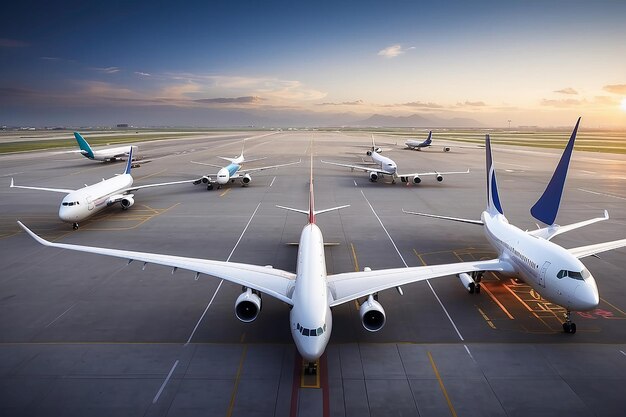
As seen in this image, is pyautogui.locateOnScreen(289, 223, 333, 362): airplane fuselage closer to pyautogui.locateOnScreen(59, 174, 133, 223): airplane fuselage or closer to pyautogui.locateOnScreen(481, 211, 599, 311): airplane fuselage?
pyautogui.locateOnScreen(481, 211, 599, 311): airplane fuselage

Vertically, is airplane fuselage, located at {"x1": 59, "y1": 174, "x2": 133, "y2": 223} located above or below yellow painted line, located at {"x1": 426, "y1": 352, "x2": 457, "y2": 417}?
above

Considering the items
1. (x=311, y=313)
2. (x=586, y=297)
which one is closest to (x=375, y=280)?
(x=311, y=313)

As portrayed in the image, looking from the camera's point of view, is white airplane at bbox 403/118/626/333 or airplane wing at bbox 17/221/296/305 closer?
white airplane at bbox 403/118/626/333

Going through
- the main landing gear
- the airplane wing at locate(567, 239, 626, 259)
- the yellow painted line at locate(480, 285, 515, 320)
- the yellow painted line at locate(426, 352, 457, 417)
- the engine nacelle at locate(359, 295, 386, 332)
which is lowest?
the yellow painted line at locate(480, 285, 515, 320)

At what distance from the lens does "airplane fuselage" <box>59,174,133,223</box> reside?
30656mm

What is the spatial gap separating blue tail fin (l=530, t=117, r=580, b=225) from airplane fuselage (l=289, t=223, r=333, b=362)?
16080 millimetres

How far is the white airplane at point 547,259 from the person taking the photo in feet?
49.8

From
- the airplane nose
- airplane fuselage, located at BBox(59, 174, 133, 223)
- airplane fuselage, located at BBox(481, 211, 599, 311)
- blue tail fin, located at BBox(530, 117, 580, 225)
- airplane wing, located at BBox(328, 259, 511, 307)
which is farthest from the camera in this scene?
airplane fuselage, located at BBox(59, 174, 133, 223)

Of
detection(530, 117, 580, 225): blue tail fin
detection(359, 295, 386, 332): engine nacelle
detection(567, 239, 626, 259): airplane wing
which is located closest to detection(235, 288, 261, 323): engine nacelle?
detection(359, 295, 386, 332): engine nacelle

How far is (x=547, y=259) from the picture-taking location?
16469 millimetres

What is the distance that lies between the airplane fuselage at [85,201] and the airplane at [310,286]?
15.9 m

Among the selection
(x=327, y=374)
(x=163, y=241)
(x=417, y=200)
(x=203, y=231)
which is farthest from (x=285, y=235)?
(x=417, y=200)

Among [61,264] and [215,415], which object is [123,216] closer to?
[61,264]

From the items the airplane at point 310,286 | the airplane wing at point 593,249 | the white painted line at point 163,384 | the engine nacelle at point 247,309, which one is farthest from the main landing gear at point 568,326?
the white painted line at point 163,384
